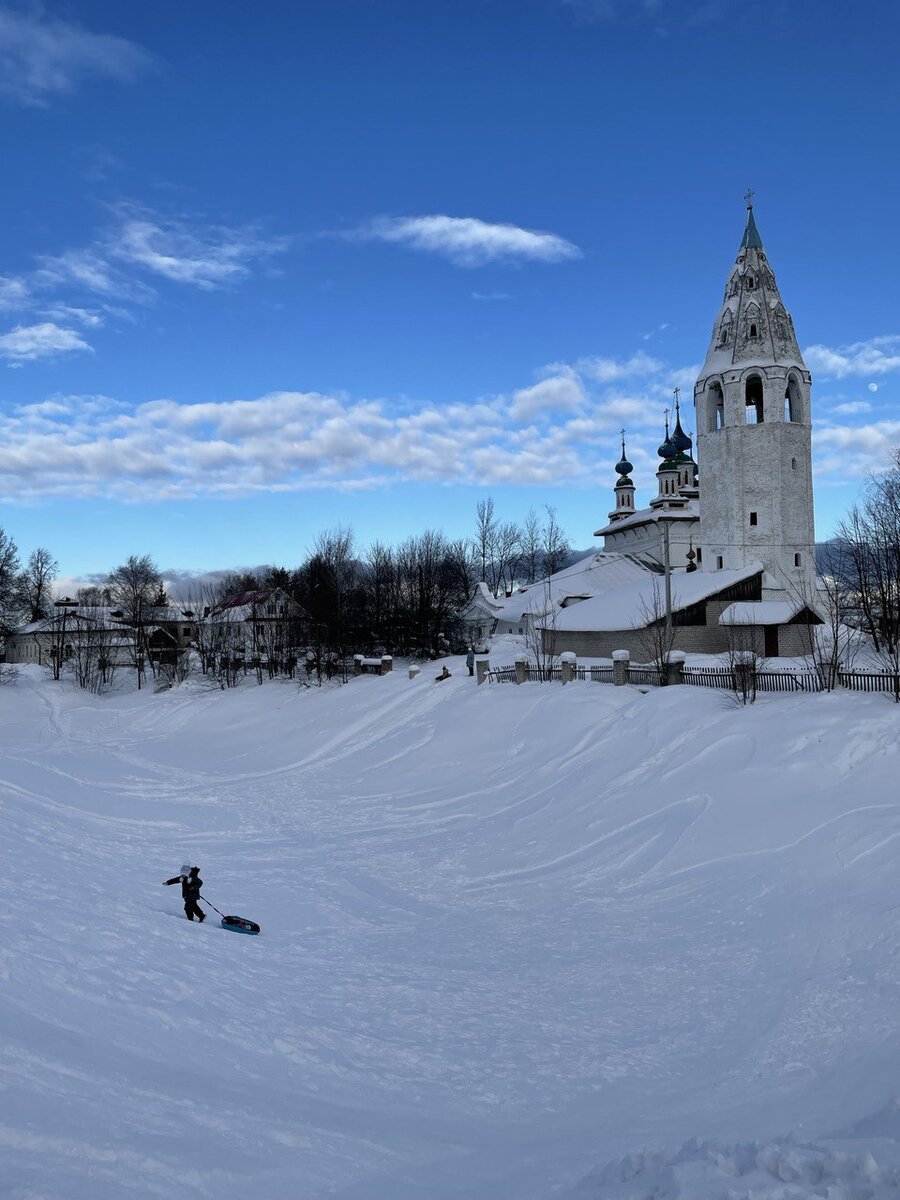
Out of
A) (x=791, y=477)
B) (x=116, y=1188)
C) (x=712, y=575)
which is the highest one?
(x=791, y=477)

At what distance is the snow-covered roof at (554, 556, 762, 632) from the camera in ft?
115

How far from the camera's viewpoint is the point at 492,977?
10453 millimetres

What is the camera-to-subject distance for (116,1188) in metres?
5.10

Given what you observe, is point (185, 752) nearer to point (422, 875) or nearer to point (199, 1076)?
point (422, 875)

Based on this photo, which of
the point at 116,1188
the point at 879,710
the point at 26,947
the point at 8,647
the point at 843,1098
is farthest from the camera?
the point at 8,647

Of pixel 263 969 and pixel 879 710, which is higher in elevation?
pixel 879 710

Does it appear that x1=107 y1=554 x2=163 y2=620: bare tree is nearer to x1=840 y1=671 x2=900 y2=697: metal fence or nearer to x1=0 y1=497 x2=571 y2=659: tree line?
x1=0 y1=497 x2=571 y2=659: tree line

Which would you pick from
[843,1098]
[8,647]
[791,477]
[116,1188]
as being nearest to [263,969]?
[116,1188]

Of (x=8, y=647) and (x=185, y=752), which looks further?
(x=8, y=647)

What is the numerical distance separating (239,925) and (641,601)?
26915mm

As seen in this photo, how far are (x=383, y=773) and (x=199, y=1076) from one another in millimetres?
16422

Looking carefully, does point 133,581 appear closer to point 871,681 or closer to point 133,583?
point 133,583

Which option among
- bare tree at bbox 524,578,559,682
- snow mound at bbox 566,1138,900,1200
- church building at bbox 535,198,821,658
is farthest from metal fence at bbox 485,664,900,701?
snow mound at bbox 566,1138,900,1200

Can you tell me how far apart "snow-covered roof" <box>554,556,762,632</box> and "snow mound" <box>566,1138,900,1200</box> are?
28.6 meters
